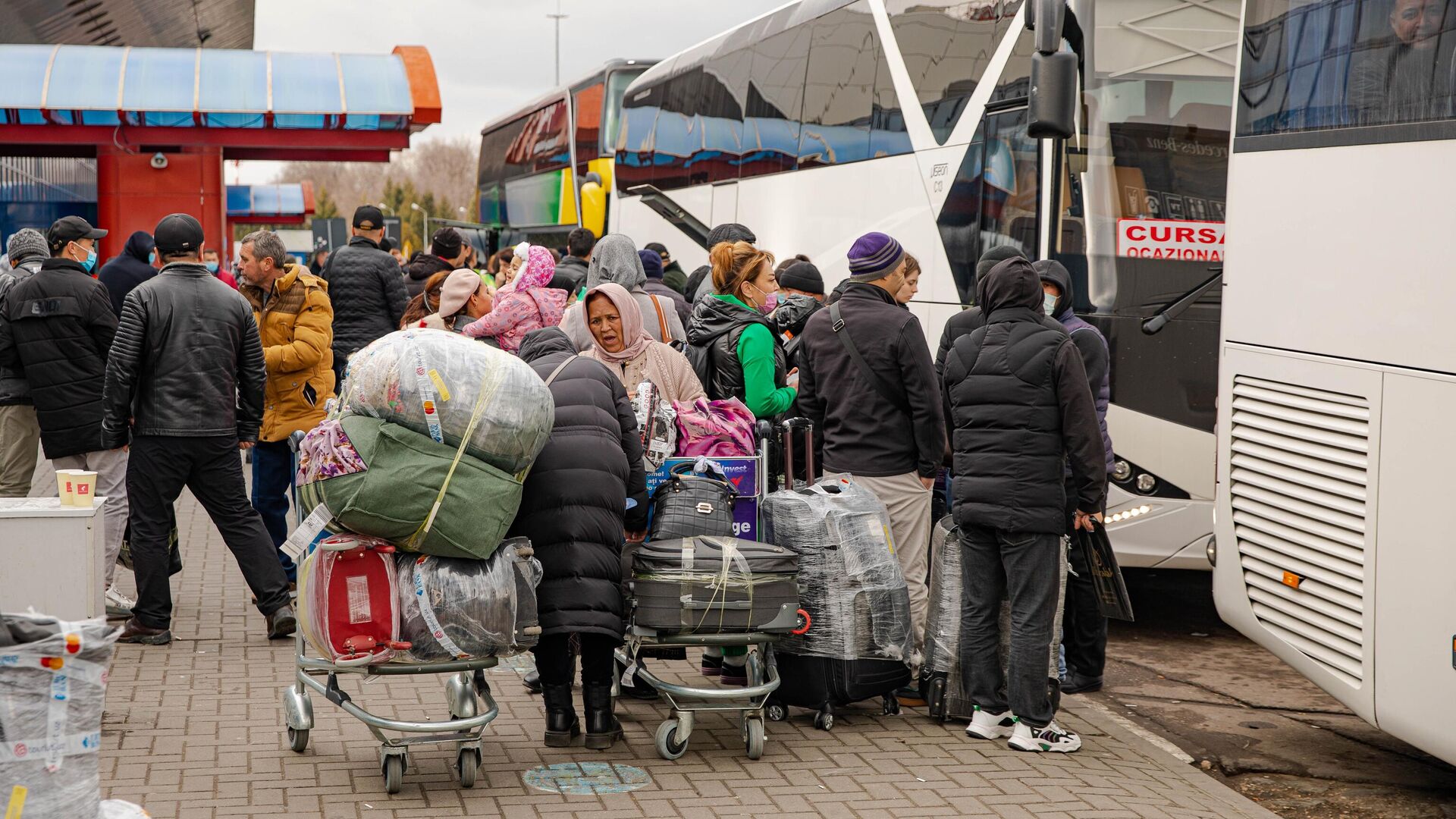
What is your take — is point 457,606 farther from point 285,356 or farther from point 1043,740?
point 285,356

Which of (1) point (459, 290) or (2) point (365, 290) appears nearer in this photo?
(1) point (459, 290)

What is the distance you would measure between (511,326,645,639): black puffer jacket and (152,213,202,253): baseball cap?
8.55 ft

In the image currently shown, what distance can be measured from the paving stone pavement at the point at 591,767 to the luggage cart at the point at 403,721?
0.10m

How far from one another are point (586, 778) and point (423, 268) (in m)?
6.44

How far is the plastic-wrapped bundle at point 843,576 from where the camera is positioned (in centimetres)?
623

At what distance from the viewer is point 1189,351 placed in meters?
8.15

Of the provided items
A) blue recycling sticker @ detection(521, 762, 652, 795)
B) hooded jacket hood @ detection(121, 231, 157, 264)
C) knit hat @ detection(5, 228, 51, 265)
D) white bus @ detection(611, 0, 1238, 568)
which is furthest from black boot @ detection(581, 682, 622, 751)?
hooded jacket hood @ detection(121, 231, 157, 264)

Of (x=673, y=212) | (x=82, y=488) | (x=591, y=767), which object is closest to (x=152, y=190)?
(x=673, y=212)

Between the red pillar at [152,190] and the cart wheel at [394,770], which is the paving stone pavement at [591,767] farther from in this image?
the red pillar at [152,190]

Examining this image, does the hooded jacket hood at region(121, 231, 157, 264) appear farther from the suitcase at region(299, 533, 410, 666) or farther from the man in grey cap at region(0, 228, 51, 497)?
the suitcase at region(299, 533, 410, 666)

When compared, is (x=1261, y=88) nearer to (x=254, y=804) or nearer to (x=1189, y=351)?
(x=1189, y=351)

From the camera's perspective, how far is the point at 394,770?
5.25m

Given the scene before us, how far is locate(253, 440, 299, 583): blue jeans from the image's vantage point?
8.45 meters

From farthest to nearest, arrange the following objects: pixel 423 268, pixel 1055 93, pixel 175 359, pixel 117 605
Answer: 1. pixel 423 268
2. pixel 117 605
3. pixel 1055 93
4. pixel 175 359
